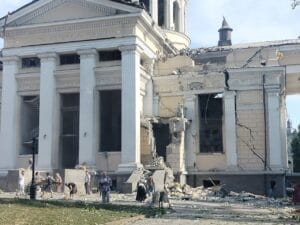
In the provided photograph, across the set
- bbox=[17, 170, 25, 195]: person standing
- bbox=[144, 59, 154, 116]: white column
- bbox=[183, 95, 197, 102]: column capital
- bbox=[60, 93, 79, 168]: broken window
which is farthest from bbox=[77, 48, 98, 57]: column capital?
bbox=[17, 170, 25, 195]: person standing

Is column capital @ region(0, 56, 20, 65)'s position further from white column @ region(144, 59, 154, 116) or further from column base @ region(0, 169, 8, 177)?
white column @ region(144, 59, 154, 116)

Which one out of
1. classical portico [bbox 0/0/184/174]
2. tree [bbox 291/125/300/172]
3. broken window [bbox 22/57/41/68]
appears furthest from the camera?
tree [bbox 291/125/300/172]

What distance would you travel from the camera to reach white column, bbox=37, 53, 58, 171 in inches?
1374

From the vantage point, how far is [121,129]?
113 feet

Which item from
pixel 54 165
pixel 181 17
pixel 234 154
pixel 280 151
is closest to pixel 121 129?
pixel 54 165

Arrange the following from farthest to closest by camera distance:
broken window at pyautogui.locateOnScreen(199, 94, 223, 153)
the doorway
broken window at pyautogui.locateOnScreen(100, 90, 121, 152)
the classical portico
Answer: broken window at pyautogui.locateOnScreen(100, 90, 121, 152), the doorway, broken window at pyautogui.locateOnScreen(199, 94, 223, 153), the classical portico

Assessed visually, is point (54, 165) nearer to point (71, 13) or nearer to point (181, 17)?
point (71, 13)

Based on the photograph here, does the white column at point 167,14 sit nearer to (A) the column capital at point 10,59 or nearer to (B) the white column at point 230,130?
(B) the white column at point 230,130

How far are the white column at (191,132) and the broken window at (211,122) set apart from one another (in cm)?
59

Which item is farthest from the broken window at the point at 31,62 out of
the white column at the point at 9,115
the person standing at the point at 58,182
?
the person standing at the point at 58,182

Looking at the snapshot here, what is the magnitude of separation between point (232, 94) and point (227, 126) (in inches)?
89.5

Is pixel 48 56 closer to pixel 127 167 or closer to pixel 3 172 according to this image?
pixel 3 172

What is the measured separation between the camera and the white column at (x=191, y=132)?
115ft

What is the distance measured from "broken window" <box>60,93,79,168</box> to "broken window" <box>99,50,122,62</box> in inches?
141
